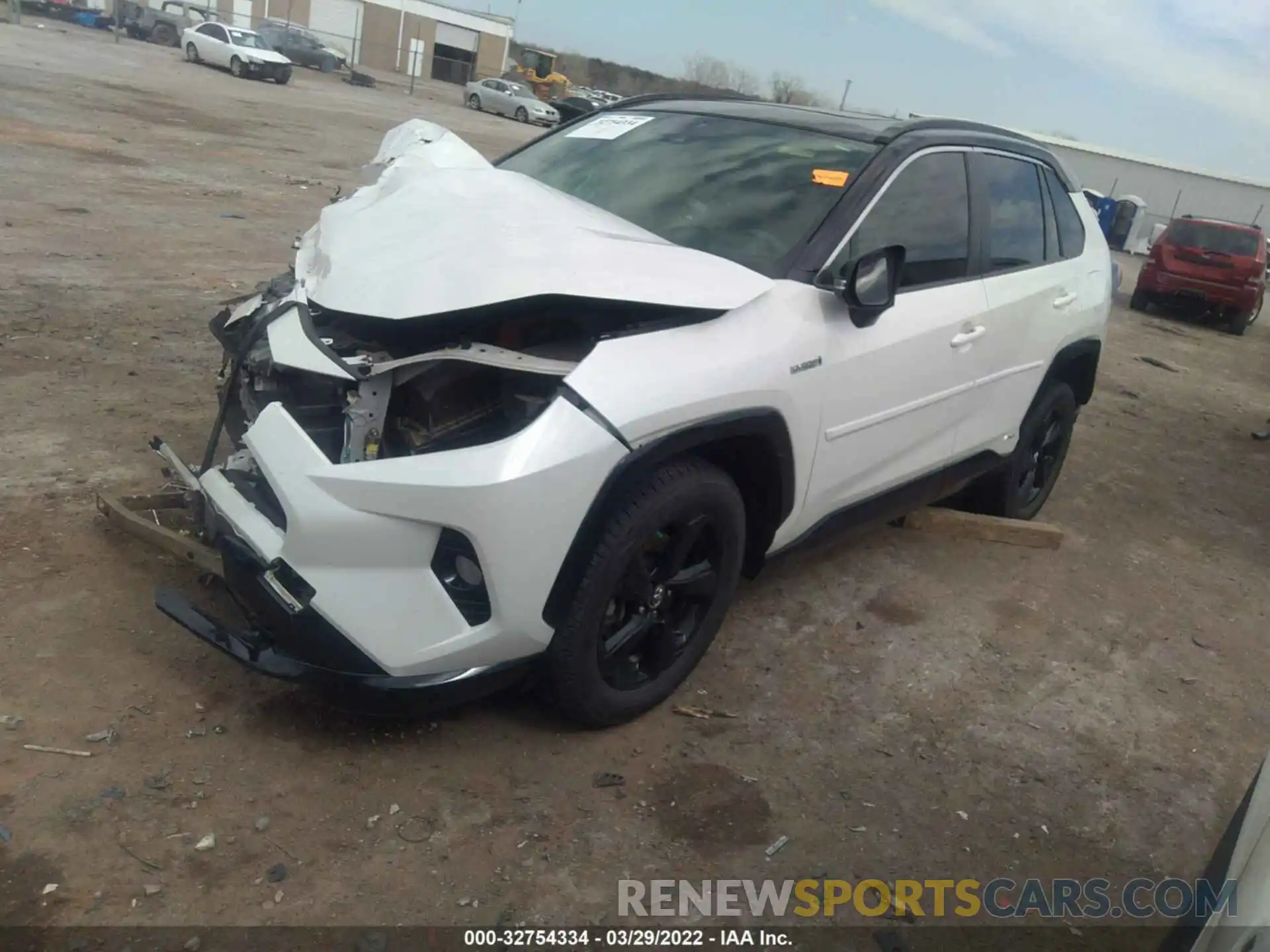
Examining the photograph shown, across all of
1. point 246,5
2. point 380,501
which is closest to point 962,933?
point 380,501

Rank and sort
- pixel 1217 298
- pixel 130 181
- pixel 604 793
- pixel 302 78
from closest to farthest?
pixel 604 793, pixel 130 181, pixel 1217 298, pixel 302 78

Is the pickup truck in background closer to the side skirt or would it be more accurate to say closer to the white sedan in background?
the white sedan in background

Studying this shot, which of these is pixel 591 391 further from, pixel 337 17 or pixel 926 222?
pixel 337 17

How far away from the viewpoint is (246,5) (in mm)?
53750

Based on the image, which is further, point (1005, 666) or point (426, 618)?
point (1005, 666)

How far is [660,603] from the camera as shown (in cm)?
299

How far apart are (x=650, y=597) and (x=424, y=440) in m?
0.80

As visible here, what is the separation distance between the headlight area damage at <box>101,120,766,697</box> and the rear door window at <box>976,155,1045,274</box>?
5.46 ft

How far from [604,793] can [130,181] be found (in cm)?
1018

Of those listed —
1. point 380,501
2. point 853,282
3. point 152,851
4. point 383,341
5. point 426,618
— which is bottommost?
point 152,851

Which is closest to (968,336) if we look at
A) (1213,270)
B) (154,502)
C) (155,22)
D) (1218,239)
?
(154,502)

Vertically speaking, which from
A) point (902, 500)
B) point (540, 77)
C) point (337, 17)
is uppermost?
point (337, 17)

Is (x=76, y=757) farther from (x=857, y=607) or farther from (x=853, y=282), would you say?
(x=857, y=607)

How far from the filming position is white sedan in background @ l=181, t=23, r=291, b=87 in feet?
97.4
